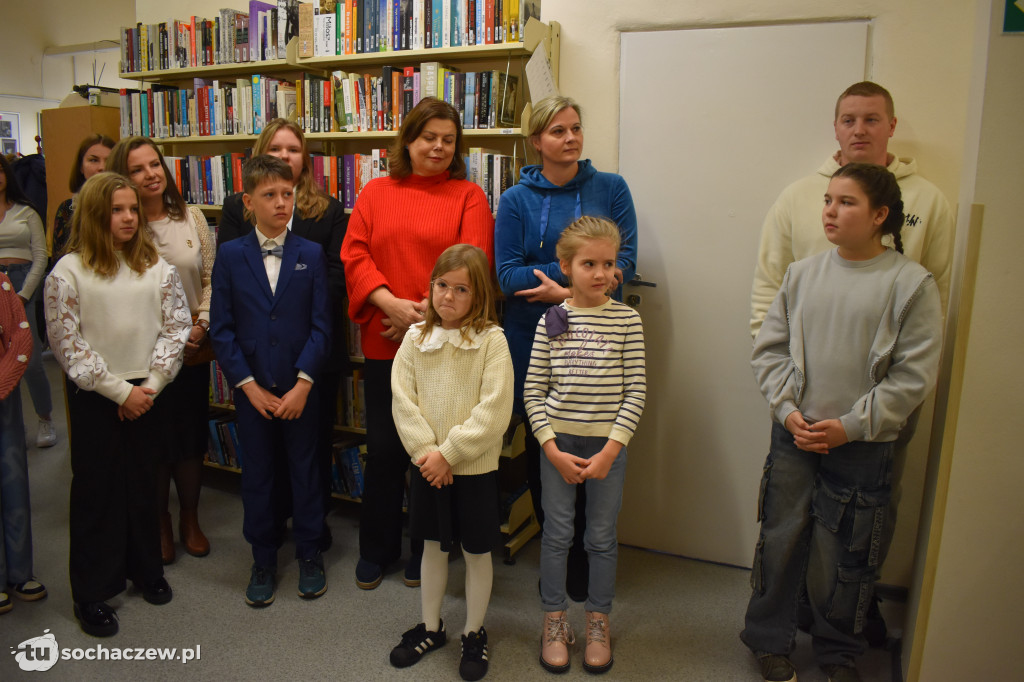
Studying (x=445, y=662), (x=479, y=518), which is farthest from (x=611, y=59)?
(x=445, y=662)

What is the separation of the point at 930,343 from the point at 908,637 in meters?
0.89

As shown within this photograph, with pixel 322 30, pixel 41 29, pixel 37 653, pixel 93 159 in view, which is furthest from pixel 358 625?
pixel 41 29

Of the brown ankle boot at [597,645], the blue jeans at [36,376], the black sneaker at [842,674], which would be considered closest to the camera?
the black sneaker at [842,674]

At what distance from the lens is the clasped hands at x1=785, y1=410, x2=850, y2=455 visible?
1.84m

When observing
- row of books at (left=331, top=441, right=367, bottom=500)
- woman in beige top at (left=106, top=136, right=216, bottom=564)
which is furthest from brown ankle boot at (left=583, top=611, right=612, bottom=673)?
woman in beige top at (left=106, top=136, right=216, bottom=564)

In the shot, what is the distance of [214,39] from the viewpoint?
11.2ft

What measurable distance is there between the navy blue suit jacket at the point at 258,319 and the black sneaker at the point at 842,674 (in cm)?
185

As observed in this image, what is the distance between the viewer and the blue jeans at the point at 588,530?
2105mm

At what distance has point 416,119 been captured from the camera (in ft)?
7.72

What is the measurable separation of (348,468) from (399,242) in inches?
46.9

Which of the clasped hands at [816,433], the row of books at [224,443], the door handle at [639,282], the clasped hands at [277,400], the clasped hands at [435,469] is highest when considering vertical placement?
the door handle at [639,282]

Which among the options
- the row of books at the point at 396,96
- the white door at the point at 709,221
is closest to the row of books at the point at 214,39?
the row of books at the point at 396,96

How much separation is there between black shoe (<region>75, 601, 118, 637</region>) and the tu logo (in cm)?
9

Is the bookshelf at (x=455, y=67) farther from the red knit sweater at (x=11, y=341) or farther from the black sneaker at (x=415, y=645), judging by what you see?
the red knit sweater at (x=11, y=341)
